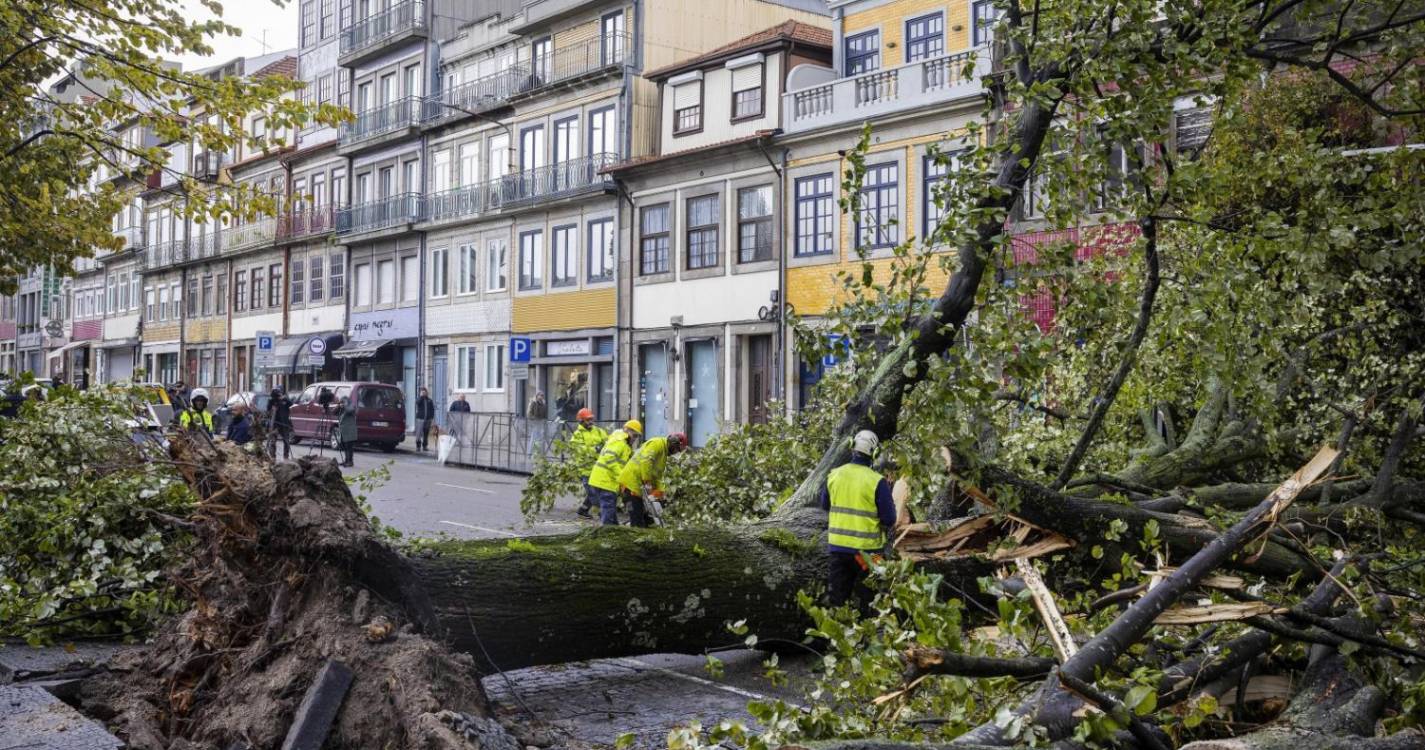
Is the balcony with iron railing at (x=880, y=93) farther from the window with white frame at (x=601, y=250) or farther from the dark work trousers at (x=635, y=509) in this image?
the dark work trousers at (x=635, y=509)

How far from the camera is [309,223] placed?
49.7 metres

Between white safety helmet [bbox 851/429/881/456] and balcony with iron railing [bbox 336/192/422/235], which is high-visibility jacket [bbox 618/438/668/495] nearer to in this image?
white safety helmet [bbox 851/429/881/456]

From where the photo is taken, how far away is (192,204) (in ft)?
41.1

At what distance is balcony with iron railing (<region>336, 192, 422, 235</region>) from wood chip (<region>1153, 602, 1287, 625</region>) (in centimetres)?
Result: 3987

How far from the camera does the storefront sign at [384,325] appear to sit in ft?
143

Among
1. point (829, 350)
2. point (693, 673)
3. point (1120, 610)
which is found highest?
point (829, 350)

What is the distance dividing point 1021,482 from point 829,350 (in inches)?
61.2

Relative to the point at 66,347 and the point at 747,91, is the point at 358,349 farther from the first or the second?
the point at 66,347

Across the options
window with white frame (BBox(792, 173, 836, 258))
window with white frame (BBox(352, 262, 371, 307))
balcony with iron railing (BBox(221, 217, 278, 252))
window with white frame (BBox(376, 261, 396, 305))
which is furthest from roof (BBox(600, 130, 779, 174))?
balcony with iron railing (BBox(221, 217, 278, 252))

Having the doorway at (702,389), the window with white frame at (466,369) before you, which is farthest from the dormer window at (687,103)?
the window with white frame at (466,369)

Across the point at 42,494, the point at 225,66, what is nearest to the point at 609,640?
the point at 42,494

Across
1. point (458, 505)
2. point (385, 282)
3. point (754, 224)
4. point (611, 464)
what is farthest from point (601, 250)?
point (611, 464)

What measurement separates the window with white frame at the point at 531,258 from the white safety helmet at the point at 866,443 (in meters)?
30.5

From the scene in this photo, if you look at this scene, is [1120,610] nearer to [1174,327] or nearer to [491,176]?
[1174,327]
